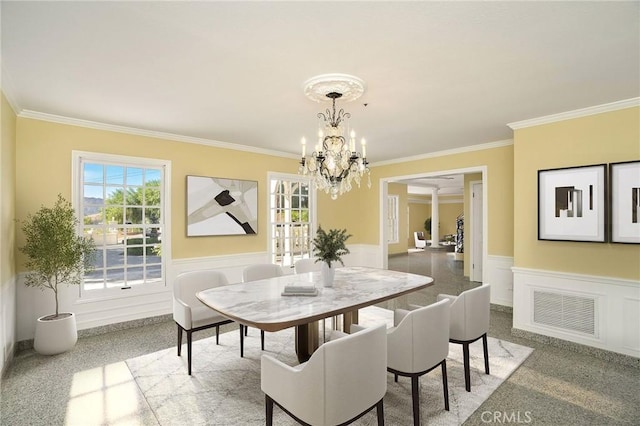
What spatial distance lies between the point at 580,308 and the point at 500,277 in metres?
1.48

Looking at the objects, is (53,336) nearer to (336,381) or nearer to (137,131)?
(137,131)

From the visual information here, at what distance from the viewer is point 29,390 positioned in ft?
8.73

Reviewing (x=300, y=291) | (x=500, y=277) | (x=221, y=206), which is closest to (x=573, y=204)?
(x=500, y=277)

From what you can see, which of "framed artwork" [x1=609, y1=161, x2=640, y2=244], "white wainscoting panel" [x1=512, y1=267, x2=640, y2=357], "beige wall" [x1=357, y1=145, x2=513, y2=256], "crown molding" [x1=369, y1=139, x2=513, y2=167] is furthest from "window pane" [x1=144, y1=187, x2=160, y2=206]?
→ "framed artwork" [x1=609, y1=161, x2=640, y2=244]

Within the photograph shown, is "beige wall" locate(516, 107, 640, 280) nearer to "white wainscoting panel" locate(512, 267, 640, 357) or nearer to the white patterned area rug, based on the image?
"white wainscoting panel" locate(512, 267, 640, 357)

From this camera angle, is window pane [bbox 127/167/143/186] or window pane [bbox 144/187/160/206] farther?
window pane [bbox 144/187/160/206]

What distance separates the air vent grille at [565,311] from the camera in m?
3.41

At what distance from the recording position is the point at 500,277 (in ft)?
16.3

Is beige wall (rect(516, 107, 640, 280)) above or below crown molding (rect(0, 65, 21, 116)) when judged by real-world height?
below

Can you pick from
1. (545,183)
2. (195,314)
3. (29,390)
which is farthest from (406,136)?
(29,390)

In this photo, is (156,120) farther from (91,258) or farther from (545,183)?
(545,183)

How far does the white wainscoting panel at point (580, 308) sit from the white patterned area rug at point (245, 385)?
0.50m

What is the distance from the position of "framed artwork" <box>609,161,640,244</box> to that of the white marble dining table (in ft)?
6.51

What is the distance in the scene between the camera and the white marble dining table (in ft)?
6.98
